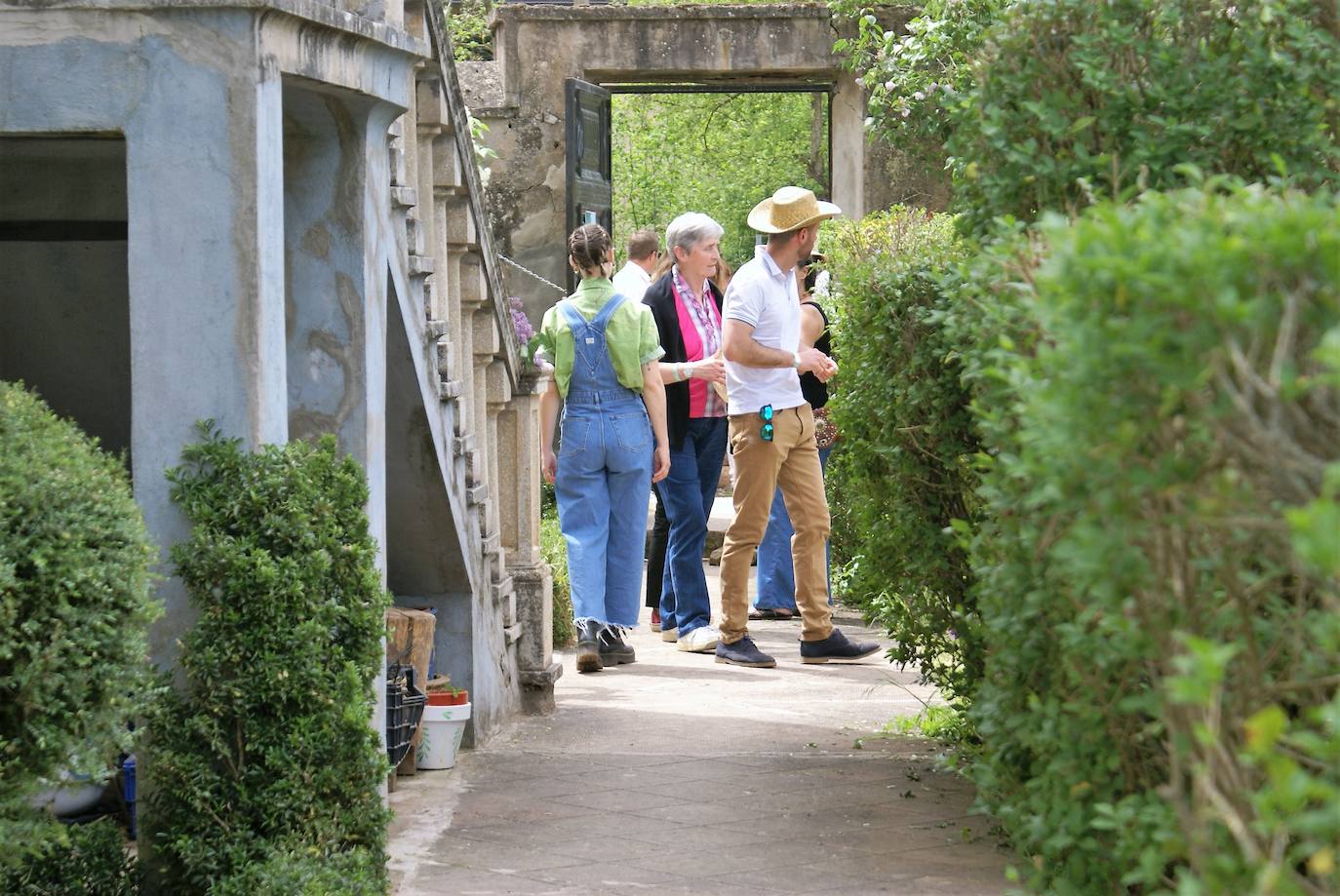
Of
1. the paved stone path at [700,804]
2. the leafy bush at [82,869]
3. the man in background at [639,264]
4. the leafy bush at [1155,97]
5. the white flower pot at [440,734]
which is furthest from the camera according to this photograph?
the man in background at [639,264]

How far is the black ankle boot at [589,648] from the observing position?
816 cm

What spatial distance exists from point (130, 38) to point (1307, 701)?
301cm

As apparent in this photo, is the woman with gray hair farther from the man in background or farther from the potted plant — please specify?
the potted plant

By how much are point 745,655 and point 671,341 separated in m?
1.70

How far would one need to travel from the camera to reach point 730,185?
1107 inches

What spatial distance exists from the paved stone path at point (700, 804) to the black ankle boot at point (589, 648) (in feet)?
1.31

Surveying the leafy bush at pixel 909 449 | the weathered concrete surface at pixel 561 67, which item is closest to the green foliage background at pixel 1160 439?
the leafy bush at pixel 909 449

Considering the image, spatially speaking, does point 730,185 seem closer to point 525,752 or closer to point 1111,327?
point 525,752

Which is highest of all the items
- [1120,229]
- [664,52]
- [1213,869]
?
[664,52]

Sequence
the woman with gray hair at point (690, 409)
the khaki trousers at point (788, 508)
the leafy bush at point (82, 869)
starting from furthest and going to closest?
1. the woman with gray hair at point (690, 409)
2. the khaki trousers at point (788, 508)
3. the leafy bush at point (82, 869)

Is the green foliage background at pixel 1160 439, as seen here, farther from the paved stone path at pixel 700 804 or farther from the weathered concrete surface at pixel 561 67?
the weathered concrete surface at pixel 561 67

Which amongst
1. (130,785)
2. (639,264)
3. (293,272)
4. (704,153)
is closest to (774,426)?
(639,264)

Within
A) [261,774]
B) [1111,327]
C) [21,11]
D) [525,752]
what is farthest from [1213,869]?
[525,752]

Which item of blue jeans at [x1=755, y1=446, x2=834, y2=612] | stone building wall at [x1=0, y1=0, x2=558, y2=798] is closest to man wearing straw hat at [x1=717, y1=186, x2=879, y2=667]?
stone building wall at [x1=0, y1=0, x2=558, y2=798]
